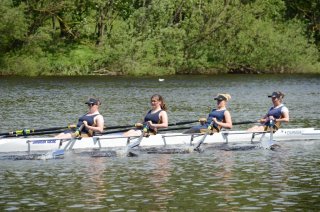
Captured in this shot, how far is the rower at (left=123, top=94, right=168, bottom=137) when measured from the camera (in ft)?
89.7

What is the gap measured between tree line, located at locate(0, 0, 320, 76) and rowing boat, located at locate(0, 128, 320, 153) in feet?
172

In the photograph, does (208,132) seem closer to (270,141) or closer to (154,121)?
(154,121)

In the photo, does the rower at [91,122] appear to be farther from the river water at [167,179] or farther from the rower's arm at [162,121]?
the rower's arm at [162,121]

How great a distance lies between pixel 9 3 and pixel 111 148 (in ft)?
179

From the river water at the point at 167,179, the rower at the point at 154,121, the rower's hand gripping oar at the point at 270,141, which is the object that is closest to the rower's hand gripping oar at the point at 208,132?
the river water at the point at 167,179

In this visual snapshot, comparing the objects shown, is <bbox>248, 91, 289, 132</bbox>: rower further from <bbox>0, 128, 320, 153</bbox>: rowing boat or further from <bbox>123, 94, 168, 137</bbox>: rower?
<bbox>123, 94, 168, 137</bbox>: rower

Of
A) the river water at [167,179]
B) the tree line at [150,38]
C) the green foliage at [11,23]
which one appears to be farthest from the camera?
the tree line at [150,38]

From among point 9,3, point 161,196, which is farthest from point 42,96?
point 161,196

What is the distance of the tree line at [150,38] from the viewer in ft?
272

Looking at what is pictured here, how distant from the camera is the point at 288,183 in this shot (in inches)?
813

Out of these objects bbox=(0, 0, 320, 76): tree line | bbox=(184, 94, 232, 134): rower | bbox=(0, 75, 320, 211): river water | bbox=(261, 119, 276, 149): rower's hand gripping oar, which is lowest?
bbox=(0, 75, 320, 211): river water

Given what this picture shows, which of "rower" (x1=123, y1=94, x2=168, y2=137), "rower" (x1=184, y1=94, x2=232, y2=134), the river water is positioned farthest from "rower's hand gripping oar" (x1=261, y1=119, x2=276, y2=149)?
"rower" (x1=123, y1=94, x2=168, y2=137)

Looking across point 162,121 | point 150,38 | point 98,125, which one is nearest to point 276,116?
point 162,121

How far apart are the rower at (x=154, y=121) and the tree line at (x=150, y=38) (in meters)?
53.0
